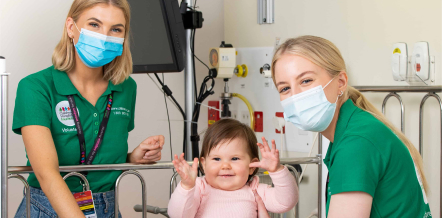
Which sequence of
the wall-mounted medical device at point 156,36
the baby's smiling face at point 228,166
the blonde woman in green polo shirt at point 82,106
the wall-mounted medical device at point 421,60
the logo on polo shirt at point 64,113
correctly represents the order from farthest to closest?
the wall-mounted medical device at point 156,36, the wall-mounted medical device at point 421,60, the baby's smiling face at point 228,166, the logo on polo shirt at point 64,113, the blonde woman in green polo shirt at point 82,106

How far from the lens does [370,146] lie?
1.23 metres

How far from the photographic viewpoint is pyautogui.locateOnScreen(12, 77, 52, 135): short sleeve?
1618 millimetres

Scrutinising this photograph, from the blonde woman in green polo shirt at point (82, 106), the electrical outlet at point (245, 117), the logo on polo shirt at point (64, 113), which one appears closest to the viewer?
the blonde woman in green polo shirt at point (82, 106)

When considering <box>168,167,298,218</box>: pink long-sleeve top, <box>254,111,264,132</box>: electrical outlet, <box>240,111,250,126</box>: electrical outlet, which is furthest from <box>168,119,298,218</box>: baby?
<box>240,111,250,126</box>: electrical outlet

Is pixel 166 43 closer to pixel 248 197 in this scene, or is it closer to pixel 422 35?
pixel 248 197

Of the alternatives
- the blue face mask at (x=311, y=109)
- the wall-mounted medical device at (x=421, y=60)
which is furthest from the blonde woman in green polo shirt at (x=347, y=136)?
the wall-mounted medical device at (x=421, y=60)

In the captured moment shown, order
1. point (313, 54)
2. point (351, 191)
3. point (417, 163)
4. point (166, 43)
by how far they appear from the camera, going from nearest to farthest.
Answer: point (351, 191)
point (313, 54)
point (417, 163)
point (166, 43)

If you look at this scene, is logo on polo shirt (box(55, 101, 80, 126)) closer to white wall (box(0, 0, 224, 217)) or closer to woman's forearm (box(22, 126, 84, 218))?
woman's forearm (box(22, 126, 84, 218))

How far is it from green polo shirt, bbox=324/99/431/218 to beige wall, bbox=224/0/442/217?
1496 mm

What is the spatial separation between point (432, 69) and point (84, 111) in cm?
210

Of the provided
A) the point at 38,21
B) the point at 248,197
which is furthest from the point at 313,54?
the point at 38,21

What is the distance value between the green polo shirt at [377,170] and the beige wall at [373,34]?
1.50 meters

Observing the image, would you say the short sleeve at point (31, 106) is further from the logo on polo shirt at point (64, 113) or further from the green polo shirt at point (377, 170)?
the green polo shirt at point (377, 170)

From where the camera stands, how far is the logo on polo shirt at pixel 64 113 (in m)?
1.73
